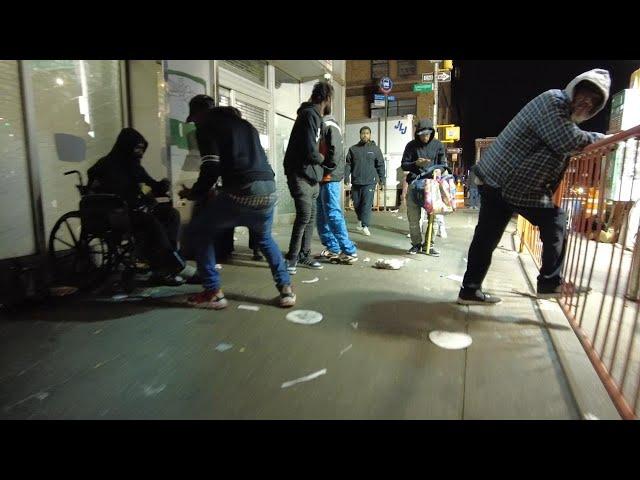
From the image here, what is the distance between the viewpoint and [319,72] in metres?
8.95

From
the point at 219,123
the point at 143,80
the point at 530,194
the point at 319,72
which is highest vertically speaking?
the point at 319,72

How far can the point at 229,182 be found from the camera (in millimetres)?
2947

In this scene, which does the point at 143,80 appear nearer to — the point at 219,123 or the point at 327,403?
the point at 219,123

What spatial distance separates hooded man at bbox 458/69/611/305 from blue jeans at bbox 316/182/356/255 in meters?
1.83

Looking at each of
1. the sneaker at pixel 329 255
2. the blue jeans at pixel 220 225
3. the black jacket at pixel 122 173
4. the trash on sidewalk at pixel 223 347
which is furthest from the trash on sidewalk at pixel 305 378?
the sneaker at pixel 329 255

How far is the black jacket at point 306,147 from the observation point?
3982mm

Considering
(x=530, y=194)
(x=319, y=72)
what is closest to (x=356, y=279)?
(x=530, y=194)

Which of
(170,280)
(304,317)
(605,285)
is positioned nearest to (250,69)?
(170,280)

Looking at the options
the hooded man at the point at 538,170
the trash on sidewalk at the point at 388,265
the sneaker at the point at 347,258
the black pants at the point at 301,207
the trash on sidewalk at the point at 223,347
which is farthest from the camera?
the sneaker at the point at 347,258

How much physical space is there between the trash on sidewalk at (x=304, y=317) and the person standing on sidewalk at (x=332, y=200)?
1.81 m

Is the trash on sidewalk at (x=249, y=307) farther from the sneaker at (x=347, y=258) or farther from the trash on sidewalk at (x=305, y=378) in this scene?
the sneaker at (x=347, y=258)

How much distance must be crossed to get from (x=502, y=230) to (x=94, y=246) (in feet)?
13.4

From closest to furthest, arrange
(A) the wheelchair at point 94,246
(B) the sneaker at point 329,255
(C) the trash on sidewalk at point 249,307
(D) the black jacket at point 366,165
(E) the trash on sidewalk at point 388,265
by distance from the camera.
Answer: (C) the trash on sidewalk at point 249,307 → (A) the wheelchair at point 94,246 → (E) the trash on sidewalk at point 388,265 → (B) the sneaker at point 329,255 → (D) the black jacket at point 366,165
